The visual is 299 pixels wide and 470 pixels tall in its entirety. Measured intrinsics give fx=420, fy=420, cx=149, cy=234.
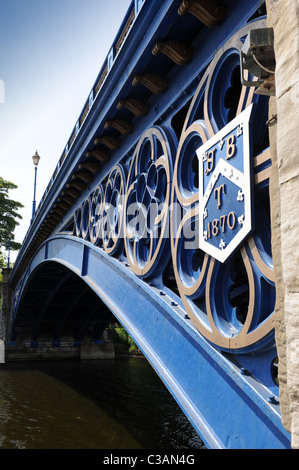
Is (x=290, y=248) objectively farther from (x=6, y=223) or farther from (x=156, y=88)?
(x=6, y=223)

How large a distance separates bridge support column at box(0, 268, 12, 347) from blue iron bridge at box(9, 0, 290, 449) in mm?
22373

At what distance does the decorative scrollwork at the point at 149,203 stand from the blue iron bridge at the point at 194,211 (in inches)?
0.7

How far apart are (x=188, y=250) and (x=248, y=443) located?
A: 6.46 ft

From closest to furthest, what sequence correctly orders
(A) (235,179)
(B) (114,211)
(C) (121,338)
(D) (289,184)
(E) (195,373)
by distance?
(D) (289,184) < (A) (235,179) < (E) (195,373) < (B) (114,211) < (C) (121,338)

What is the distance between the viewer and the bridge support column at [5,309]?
2828 cm

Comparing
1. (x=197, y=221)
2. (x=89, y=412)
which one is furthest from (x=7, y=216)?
(x=197, y=221)

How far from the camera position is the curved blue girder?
3.10m

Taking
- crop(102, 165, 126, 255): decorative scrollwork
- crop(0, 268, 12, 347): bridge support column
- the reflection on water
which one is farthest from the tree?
crop(102, 165, 126, 255): decorative scrollwork

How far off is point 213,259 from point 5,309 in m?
28.3

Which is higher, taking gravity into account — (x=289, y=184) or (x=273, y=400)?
(x=289, y=184)

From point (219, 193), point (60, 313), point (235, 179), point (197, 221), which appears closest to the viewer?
point (235, 179)

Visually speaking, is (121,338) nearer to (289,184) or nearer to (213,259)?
(213,259)

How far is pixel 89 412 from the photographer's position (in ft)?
40.8

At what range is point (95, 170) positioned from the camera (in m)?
8.88
